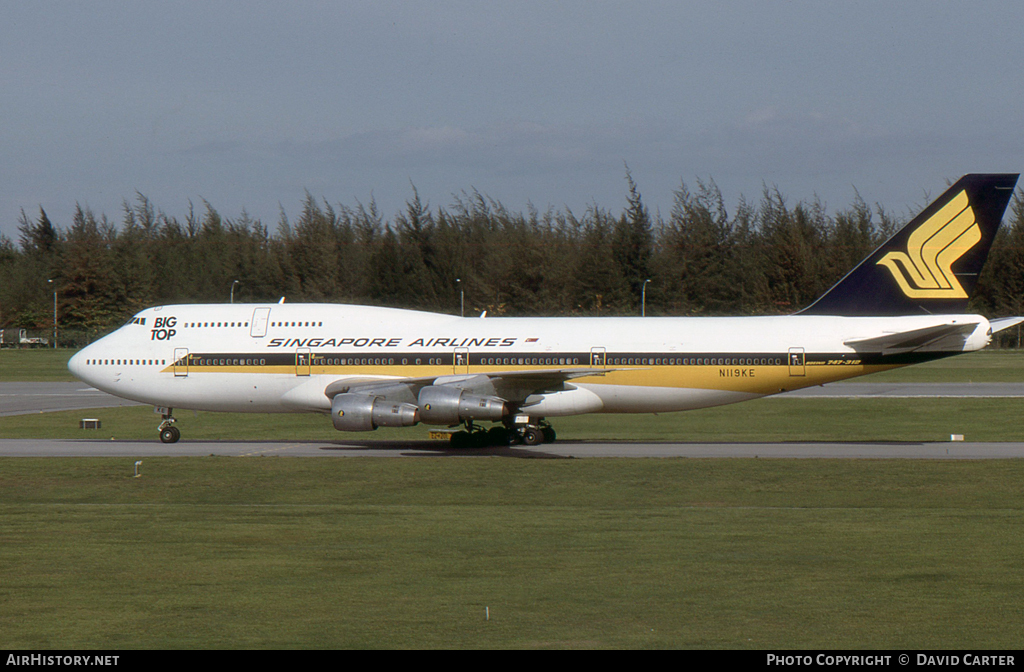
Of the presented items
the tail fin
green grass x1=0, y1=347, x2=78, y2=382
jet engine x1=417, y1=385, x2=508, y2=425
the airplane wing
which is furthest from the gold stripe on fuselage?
green grass x1=0, y1=347, x2=78, y2=382

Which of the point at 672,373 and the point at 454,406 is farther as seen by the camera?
the point at 672,373

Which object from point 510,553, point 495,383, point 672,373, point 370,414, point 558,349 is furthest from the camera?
point 558,349

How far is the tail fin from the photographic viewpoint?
112ft

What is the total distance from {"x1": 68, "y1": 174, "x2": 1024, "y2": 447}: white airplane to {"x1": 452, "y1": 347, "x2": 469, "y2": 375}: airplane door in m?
0.05

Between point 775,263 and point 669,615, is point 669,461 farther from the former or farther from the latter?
point 775,263

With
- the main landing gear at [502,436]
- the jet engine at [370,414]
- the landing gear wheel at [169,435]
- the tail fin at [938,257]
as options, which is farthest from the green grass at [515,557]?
the tail fin at [938,257]

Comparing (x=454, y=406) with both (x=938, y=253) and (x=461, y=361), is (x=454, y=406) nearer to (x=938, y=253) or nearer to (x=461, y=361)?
(x=461, y=361)

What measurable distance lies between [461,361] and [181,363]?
964cm

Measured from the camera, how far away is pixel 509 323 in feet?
121

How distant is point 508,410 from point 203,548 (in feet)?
54.7

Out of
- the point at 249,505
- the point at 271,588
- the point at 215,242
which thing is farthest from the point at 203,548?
the point at 215,242

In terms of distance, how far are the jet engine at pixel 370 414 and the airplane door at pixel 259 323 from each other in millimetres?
5470

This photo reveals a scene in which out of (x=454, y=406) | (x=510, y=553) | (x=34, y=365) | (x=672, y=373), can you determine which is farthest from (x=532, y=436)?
(x=34, y=365)

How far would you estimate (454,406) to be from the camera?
105ft
